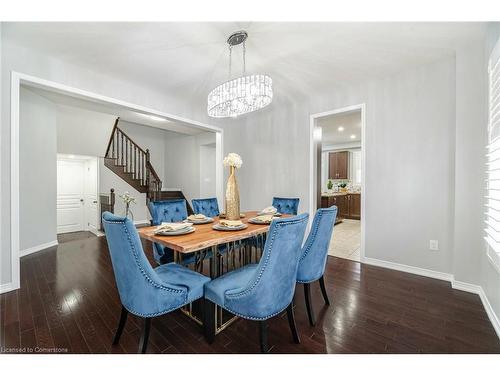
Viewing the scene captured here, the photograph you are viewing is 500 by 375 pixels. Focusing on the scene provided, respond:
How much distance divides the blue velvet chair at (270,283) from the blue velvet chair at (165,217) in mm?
1061

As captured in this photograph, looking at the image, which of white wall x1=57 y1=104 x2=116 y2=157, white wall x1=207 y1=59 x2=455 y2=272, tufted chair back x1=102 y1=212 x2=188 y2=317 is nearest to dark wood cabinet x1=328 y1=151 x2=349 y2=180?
white wall x1=207 y1=59 x2=455 y2=272

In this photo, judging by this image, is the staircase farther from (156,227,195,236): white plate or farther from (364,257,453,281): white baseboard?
(364,257,453,281): white baseboard

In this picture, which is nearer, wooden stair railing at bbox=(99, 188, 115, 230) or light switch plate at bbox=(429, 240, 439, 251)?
light switch plate at bbox=(429, 240, 439, 251)

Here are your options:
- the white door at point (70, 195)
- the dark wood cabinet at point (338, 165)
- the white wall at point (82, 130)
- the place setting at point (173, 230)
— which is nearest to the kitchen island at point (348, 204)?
the dark wood cabinet at point (338, 165)

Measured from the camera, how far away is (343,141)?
25.1 feet

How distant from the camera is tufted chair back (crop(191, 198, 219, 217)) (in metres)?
2.99

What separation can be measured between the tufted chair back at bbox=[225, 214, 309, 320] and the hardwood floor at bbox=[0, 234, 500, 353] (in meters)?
0.36

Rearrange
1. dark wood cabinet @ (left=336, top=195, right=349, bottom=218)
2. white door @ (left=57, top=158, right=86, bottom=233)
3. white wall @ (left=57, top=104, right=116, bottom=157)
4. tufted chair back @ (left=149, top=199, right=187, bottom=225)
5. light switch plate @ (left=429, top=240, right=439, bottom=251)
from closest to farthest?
tufted chair back @ (left=149, top=199, right=187, bottom=225) < light switch plate @ (left=429, top=240, right=439, bottom=251) < white wall @ (left=57, top=104, right=116, bottom=157) < white door @ (left=57, top=158, right=86, bottom=233) < dark wood cabinet @ (left=336, top=195, right=349, bottom=218)

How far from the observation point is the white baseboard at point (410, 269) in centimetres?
258

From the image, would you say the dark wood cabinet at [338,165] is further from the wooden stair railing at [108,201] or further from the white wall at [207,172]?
the wooden stair railing at [108,201]

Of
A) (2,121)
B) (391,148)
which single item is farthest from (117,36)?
(391,148)

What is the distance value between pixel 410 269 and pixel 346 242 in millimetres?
1444

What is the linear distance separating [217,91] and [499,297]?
120 inches
